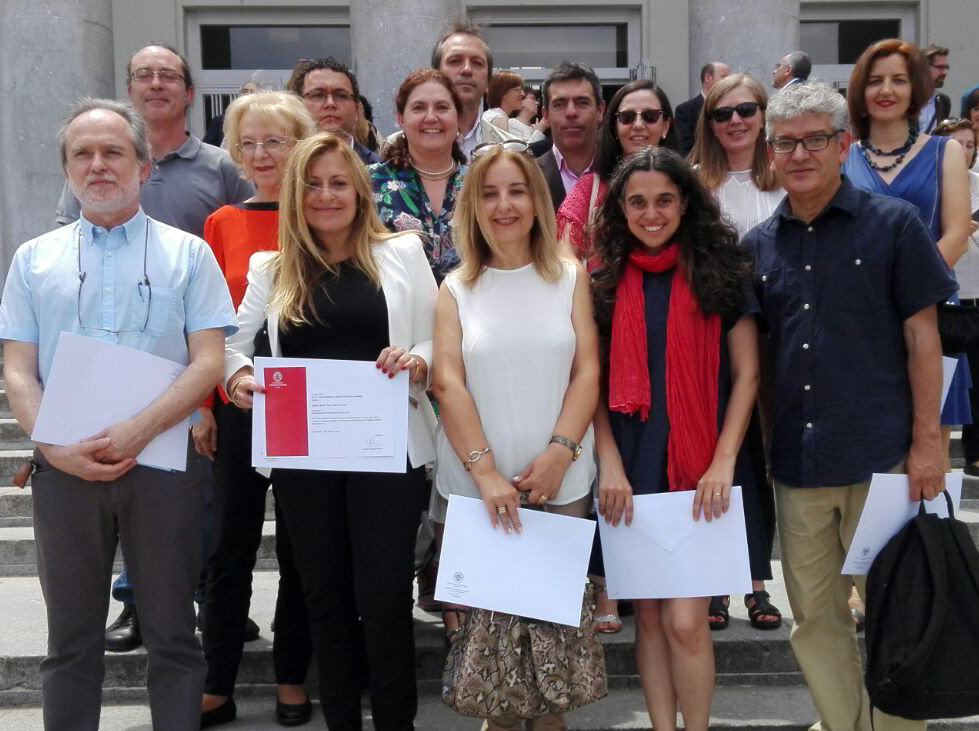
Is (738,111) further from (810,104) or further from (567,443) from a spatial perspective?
(567,443)

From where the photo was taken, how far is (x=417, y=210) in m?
4.11

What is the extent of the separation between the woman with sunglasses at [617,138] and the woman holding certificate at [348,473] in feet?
2.62

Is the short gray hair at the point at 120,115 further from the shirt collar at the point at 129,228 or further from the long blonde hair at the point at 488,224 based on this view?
the long blonde hair at the point at 488,224

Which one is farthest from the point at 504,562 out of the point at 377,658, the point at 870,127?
the point at 870,127

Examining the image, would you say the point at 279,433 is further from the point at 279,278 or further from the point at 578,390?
the point at 578,390

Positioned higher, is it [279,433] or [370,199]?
[370,199]

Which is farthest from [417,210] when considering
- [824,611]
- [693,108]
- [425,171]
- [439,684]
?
[693,108]

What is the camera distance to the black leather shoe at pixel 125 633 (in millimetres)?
4461

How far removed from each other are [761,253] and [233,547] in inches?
87.4

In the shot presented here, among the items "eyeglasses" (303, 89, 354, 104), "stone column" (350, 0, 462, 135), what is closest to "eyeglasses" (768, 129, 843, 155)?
"eyeglasses" (303, 89, 354, 104)

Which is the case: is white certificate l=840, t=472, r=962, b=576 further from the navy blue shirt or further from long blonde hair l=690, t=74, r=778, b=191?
long blonde hair l=690, t=74, r=778, b=191

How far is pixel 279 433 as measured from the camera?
3.38 m

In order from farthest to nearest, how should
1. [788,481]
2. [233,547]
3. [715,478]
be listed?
[233,547] → [788,481] → [715,478]

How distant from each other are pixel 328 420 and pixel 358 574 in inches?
20.9
